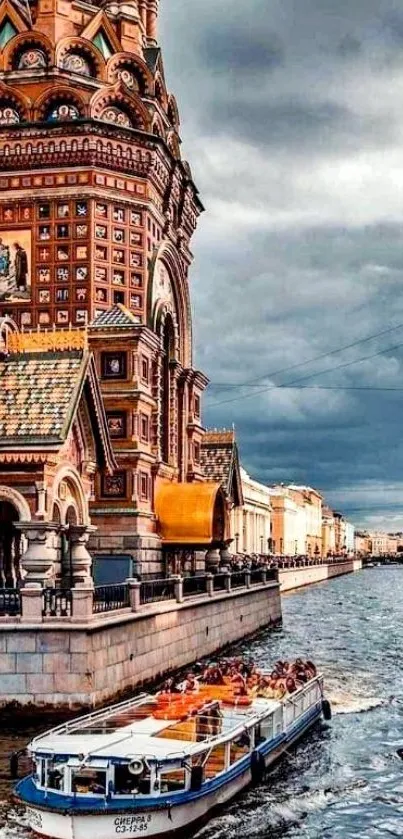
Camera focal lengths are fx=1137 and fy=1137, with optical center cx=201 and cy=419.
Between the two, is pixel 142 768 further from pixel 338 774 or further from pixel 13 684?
pixel 13 684

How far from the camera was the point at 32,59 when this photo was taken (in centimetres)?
4503

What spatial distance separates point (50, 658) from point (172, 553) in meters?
19.9

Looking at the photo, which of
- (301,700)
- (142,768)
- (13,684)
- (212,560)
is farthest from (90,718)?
(212,560)

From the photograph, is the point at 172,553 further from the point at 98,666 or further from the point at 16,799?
the point at 16,799

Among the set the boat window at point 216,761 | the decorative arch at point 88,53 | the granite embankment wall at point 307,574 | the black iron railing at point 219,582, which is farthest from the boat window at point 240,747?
the granite embankment wall at point 307,574

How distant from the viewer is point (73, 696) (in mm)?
25359

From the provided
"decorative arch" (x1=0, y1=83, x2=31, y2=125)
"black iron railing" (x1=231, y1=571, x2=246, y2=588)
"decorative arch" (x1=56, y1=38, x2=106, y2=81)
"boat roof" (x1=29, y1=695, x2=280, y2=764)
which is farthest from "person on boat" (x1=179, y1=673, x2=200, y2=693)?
"decorative arch" (x1=56, y1=38, x2=106, y2=81)

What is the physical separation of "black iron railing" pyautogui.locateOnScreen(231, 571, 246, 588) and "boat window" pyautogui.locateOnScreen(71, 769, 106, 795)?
96.5ft

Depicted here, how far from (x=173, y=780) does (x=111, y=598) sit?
11692mm

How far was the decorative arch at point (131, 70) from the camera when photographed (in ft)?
150

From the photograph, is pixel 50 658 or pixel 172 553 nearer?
pixel 50 658

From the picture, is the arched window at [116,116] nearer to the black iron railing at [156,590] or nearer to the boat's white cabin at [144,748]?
the black iron railing at [156,590]

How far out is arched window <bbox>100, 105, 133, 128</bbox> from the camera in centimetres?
4425

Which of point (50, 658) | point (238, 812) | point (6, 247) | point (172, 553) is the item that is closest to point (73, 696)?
point (50, 658)
